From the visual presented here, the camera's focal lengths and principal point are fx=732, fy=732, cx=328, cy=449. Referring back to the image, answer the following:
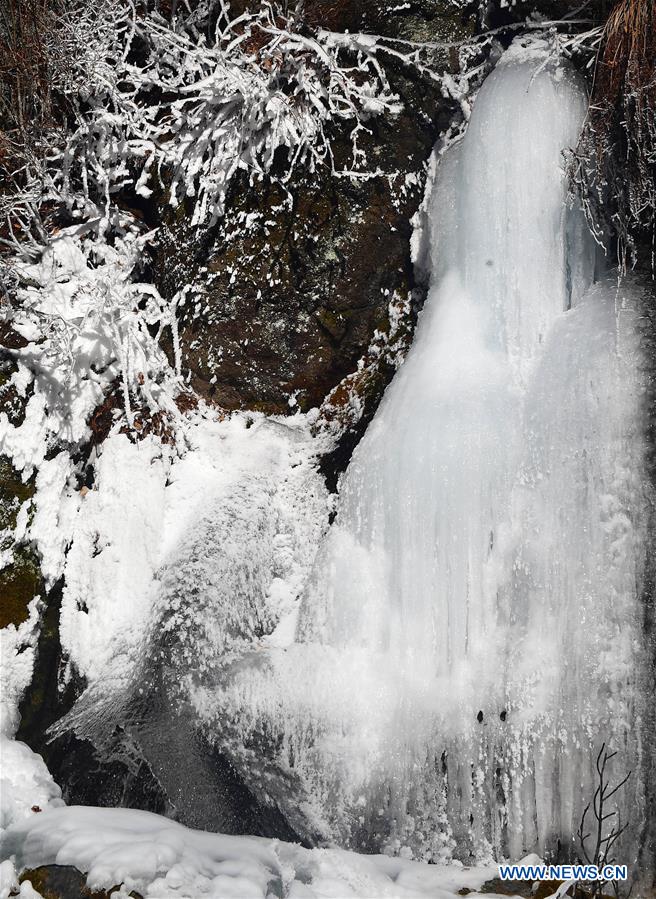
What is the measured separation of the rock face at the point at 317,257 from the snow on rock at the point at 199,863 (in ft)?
7.17

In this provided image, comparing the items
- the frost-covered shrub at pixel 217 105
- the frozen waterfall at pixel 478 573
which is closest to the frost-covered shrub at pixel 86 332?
the frost-covered shrub at pixel 217 105

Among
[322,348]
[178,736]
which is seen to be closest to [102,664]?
[178,736]

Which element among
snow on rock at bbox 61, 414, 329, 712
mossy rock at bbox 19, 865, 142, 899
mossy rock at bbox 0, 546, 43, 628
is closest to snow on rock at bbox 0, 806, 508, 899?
mossy rock at bbox 19, 865, 142, 899

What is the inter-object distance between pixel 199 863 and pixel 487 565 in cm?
170

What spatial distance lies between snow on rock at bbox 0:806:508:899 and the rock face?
218cm

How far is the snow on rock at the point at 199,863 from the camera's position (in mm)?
2500

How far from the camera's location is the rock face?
3953mm

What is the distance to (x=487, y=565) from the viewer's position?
3.36 m

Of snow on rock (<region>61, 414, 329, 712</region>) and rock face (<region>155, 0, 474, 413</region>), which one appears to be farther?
rock face (<region>155, 0, 474, 413</region>)

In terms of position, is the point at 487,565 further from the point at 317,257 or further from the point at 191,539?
the point at 317,257

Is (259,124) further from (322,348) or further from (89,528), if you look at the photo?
(89,528)

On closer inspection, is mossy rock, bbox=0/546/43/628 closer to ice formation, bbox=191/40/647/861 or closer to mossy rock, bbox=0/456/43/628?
mossy rock, bbox=0/456/43/628

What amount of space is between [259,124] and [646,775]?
142 inches

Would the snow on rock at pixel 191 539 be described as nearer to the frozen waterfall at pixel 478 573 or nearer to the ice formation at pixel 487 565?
the frozen waterfall at pixel 478 573
